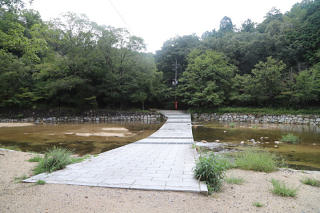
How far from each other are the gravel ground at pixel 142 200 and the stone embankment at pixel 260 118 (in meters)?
15.3

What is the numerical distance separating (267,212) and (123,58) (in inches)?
747

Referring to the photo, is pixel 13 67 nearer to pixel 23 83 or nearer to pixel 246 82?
pixel 23 83

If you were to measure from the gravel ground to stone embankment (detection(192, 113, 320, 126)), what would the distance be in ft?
50.1

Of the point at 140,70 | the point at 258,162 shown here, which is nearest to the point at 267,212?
Result: the point at 258,162

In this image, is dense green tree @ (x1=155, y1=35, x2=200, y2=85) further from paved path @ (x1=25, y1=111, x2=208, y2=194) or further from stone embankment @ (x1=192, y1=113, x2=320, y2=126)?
paved path @ (x1=25, y1=111, x2=208, y2=194)

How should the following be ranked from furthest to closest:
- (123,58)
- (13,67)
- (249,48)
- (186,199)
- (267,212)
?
(249,48) → (123,58) → (13,67) → (186,199) → (267,212)

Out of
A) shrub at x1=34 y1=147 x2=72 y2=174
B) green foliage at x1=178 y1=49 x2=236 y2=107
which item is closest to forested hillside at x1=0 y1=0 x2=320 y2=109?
green foliage at x1=178 y1=49 x2=236 y2=107

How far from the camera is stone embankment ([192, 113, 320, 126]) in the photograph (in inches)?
615

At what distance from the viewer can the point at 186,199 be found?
8.42 feet

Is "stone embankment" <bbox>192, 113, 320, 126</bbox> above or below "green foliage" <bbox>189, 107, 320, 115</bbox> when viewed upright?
below

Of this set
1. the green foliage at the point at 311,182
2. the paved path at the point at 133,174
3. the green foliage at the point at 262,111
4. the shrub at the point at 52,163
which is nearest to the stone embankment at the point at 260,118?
the green foliage at the point at 262,111

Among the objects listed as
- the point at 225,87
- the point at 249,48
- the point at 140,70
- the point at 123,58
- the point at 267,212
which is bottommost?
the point at 267,212

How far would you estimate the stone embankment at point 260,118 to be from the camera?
1561cm

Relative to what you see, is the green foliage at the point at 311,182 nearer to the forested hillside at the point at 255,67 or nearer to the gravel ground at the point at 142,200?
the gravel ground at the point at 142,200
